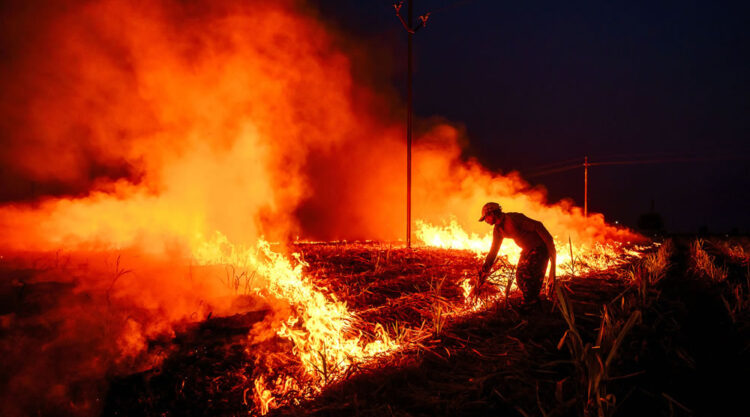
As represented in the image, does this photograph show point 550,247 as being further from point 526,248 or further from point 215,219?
point 215,219

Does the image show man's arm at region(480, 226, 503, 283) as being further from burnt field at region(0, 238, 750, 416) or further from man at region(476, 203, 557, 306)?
→ burnt field at region(0, 238, 750, 416)

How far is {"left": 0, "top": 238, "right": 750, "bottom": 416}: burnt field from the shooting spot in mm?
3316

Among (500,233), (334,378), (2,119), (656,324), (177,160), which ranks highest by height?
(2,119)

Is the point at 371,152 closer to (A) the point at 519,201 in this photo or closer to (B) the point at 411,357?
(A) the point at 519,201

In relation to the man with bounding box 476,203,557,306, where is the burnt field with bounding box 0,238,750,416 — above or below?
below

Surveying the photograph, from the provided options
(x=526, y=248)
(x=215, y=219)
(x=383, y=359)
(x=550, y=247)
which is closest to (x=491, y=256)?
(x=526, y=248)

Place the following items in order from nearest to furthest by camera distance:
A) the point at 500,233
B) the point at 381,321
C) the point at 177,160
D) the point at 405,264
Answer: the point at 381,321 < the point at 500,233 < the point at 405,264 < the point at 177,160

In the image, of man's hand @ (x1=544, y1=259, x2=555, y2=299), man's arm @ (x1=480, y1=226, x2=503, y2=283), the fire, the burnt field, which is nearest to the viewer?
the burnt field

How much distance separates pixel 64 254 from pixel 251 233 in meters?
4.65

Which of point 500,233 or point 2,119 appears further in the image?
point 2,119

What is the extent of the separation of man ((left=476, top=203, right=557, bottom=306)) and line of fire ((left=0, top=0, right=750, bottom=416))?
28 mm

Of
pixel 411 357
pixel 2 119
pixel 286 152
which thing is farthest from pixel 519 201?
pixel 2 119

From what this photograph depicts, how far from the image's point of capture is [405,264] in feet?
27.2

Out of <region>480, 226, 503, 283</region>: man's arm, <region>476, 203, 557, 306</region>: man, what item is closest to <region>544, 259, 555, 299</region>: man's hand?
<region>476, 203, 557, 306</region>: man
